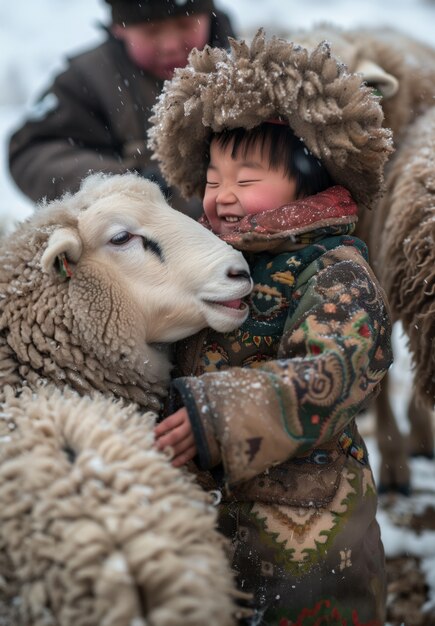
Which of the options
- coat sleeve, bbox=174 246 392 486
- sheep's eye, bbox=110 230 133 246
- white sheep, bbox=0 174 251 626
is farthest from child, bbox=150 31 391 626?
sheep's eye, bbox=110 230 133 246

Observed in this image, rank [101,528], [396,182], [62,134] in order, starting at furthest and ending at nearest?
[62,134], [396,182], [101,528]

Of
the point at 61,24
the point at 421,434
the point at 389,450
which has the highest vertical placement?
the point at 61,24

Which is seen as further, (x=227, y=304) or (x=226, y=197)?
(x=226, y=197)

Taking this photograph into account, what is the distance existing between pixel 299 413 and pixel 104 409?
0.39 meters

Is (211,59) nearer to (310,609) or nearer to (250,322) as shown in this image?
(250,322)

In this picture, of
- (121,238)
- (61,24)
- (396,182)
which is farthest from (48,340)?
(61,24)

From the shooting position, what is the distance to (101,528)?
1.10 meters

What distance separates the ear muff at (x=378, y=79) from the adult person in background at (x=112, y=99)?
84 cm

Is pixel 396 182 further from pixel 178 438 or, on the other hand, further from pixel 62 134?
pixel 62 134

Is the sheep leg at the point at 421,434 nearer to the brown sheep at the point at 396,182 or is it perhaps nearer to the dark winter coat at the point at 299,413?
the brown sheep at the point at 396,182

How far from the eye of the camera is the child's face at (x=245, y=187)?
5.69ft

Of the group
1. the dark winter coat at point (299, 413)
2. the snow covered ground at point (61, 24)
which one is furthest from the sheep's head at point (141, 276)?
the snow covered ground at point (61, 24)

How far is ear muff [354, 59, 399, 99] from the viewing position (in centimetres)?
271

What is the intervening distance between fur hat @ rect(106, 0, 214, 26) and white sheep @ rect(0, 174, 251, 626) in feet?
5.18
